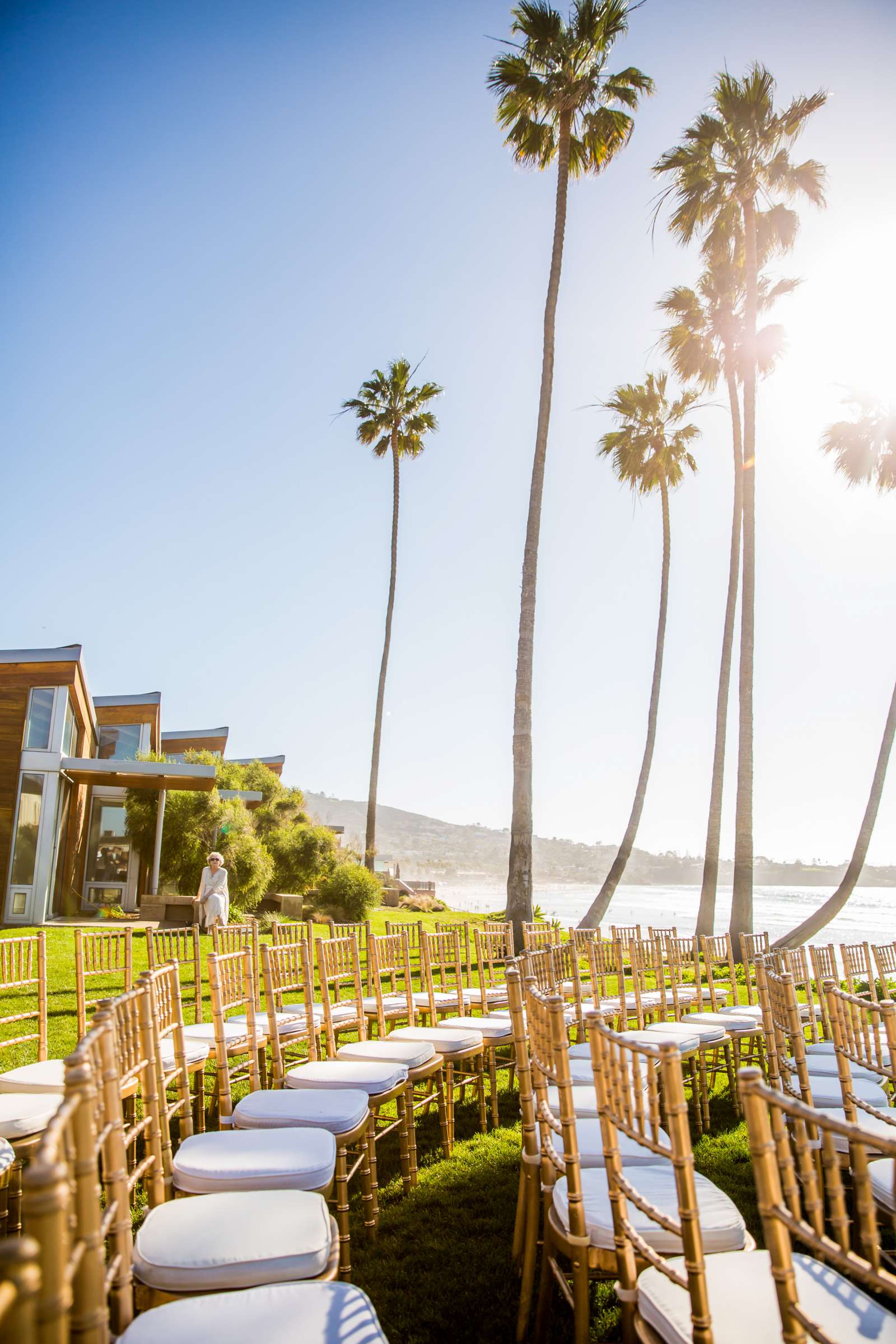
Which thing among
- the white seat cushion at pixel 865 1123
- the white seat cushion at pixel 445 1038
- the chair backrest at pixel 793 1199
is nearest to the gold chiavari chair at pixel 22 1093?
the chair backrest at pixel 793 1199

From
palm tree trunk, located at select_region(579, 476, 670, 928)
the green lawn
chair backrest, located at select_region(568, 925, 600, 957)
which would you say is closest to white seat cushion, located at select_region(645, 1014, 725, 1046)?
the green lawn

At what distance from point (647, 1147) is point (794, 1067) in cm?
247

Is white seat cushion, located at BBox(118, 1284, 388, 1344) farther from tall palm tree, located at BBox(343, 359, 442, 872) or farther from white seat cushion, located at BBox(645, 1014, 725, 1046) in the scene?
tall palm tree, located at BBox(343, 359, 442, 872)

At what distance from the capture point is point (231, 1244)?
73.7 inches

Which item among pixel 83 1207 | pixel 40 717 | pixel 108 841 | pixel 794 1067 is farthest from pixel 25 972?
pixel 108 841

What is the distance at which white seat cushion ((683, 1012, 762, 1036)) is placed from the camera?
5305 mm

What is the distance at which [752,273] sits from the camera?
13.5 meters

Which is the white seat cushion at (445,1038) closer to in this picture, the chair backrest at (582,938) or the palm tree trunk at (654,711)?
the chair backrest at (582,938)

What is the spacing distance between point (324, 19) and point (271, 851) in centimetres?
1813

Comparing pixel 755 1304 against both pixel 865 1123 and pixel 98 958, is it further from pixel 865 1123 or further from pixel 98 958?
pixel 98 958

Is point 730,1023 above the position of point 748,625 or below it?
below

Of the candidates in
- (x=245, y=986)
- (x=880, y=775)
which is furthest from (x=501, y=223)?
(x=245, y=986)

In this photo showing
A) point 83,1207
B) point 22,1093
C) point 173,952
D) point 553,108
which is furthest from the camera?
point 553,108

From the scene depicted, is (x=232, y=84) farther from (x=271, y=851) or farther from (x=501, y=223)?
(x=271, y=851)
